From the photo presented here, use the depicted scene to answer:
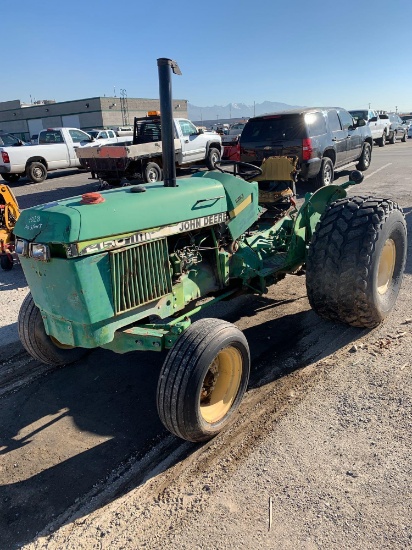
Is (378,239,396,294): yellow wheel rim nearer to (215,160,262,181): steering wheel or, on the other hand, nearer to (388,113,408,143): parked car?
(215,160,262,181): steering wheel

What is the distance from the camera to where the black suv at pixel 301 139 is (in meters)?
10.1

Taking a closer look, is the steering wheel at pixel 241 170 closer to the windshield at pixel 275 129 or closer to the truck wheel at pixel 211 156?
the windshield at pixel 275 129

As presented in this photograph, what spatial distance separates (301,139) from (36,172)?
10292mm

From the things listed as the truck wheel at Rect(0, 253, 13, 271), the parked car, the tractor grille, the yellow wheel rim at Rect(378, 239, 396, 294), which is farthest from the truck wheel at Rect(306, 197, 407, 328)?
the parked car

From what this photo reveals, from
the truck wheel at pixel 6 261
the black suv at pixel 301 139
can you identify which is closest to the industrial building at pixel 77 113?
the black suv at pixel 301 139

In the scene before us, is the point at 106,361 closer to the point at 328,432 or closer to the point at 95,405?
the point at 95,405

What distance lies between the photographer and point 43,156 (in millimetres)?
16359

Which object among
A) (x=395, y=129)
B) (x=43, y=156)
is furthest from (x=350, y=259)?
(x=395, y=129)

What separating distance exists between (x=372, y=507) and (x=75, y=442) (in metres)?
1.98

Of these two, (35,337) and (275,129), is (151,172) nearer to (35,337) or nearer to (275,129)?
(275,129)

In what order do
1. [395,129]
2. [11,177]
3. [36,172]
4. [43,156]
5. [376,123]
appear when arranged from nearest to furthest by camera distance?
[36,172] → [43,156] → [11,177] → [376,123] → [395,129]

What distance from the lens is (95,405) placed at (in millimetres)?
3602

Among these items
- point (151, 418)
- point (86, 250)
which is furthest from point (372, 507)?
point (86, 250)

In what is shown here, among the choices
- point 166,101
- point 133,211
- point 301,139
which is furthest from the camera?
point 301,139
